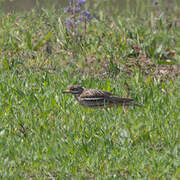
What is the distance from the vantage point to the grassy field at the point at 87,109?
4.85 m

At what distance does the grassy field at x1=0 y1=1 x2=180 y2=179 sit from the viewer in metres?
4.85

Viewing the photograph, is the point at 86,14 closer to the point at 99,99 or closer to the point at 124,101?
the point at 99,99

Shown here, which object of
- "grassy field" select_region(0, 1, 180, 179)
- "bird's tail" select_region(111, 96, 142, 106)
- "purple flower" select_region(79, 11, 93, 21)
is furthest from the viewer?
"purple flower" select_region(79, 11, 93, 21)

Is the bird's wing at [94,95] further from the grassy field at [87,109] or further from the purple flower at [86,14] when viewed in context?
the purple flower at [86,14]

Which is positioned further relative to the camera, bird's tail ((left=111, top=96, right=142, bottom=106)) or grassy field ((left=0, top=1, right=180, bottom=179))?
bird's tail ((left=111, top=96, right=142, bottom=106))

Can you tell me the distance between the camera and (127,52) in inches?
316

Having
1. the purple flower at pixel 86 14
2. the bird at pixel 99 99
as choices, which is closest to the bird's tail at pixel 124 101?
the bird at pixel 99 99

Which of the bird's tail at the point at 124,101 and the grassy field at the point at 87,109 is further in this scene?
the bird's tail at the point at 124,101

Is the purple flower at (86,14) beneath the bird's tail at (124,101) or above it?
above

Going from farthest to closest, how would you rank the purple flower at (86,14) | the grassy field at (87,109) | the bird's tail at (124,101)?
the purple flower at (86,14), the bird's tail at (124,101), the grassy field at (87,109)

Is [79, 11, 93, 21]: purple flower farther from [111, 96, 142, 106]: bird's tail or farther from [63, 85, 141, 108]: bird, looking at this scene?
[111, 96, 142, 106]: bird's tail

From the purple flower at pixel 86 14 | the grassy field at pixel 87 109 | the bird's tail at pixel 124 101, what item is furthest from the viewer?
the purple flower at pixel 86 14

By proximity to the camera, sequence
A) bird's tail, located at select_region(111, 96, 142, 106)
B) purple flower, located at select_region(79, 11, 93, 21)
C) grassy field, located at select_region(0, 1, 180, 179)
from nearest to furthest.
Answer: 1. grassy field, located at select_region(0, 1, 180, 179)
2. bird's tail, located at select_region(111, 96, 142, 106)
3. purple flower, located at select_region(79, 11, 93, 21)

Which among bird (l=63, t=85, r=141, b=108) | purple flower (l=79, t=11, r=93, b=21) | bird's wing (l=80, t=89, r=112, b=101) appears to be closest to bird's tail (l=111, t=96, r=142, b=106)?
bird (l=63, t=85, r=141, b=108)
